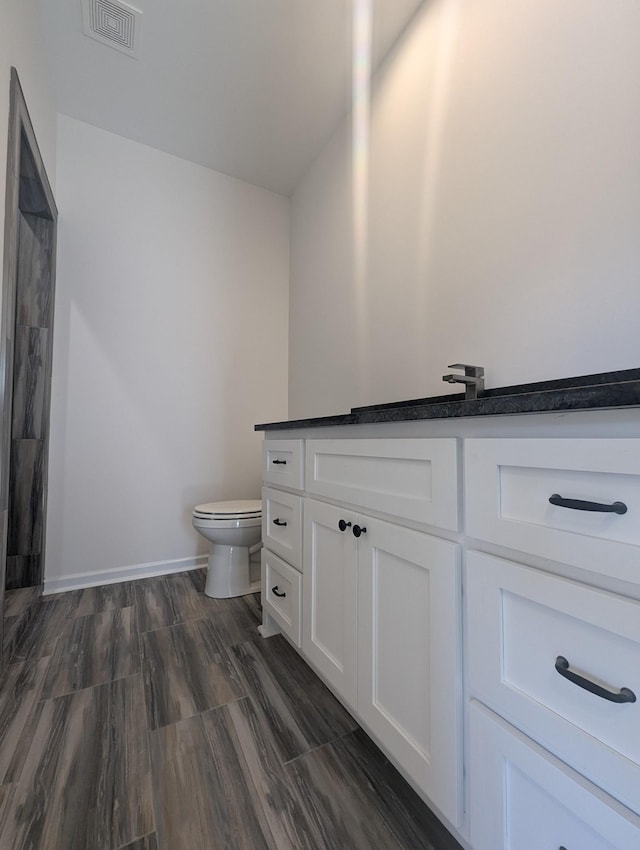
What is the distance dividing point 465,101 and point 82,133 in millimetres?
1993

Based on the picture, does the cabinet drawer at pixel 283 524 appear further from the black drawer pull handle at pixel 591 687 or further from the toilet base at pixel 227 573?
the black drawer pull handle at pixel 591 687

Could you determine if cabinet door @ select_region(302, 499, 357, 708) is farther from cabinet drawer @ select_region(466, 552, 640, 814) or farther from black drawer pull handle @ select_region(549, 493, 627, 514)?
black drawer pull handle @ select_region(549, 493, 627, 514)

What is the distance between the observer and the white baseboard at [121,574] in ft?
6.19

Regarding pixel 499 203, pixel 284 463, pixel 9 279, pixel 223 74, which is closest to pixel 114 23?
pixel 223 74

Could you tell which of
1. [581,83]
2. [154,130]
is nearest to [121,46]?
[154,130]

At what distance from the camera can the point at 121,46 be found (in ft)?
5.32

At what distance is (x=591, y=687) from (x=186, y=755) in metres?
0.97

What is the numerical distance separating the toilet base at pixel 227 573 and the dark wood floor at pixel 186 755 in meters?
0.37

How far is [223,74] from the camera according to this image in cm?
174

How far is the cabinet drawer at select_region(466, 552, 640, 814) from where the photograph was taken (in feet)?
1.43

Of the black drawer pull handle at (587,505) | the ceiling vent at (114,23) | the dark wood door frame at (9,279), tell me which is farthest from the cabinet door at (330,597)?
the ceiling vent at (114,23)

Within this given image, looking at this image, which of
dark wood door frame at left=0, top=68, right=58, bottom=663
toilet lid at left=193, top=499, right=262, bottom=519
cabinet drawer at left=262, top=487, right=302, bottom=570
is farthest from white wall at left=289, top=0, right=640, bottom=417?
dark wood door frame at left=0, top=68, right=58, bottom=663

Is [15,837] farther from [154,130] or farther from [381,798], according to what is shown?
[154,130]

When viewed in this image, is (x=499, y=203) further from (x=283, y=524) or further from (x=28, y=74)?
(x=28, y=74)
